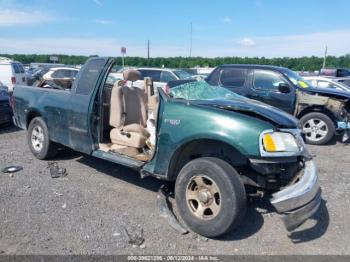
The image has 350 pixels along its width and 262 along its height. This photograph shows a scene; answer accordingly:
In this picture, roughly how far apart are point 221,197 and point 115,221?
1.27m

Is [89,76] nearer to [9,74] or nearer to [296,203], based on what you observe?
[296,203]

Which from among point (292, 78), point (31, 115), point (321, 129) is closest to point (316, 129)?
point (321, 129)

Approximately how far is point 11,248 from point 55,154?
3.09m

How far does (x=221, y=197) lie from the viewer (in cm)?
347

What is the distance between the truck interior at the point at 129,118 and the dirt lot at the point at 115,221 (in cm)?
58

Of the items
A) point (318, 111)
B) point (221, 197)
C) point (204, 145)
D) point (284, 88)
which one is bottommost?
point (221, 197)

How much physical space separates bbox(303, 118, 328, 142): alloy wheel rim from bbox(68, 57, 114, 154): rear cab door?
5.35 m

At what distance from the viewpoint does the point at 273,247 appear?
3469 mm

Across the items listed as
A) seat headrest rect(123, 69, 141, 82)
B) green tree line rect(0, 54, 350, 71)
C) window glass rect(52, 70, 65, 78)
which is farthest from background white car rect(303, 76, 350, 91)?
green tree line rect(0, 54, 350, 71)

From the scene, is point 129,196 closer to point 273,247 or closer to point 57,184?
point 57,184

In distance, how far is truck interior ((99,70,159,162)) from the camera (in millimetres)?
4742

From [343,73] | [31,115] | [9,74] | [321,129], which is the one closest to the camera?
[31,115]

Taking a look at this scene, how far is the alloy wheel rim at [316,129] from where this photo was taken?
820 centimetres

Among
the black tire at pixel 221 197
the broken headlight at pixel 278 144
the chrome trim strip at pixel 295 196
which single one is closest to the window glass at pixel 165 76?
the black tire at pixel 221 197
